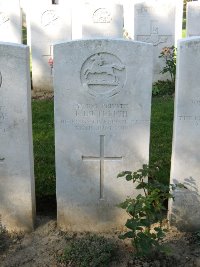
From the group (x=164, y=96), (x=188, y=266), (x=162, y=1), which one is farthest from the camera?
(x=162, y=1)

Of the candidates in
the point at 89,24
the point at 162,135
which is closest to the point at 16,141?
the point at 162,135

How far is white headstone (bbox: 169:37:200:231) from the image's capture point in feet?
11.6

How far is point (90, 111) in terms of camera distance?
3713 millimetres

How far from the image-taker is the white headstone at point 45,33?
873cm

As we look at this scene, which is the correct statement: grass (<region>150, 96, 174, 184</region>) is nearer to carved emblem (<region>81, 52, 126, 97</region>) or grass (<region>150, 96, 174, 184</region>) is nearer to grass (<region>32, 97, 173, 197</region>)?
grass (<region>32, 97, 173, 197</region>)

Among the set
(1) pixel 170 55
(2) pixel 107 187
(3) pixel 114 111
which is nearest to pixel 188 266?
(2) pixel 107 187

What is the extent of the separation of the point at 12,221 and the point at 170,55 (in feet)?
19.5

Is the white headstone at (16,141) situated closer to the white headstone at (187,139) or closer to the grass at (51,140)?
Result: the grass at (51,140)

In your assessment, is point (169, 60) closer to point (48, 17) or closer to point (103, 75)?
point (48, 17)

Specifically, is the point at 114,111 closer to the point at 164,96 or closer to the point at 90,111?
the point at 90,111

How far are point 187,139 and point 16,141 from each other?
148 cm

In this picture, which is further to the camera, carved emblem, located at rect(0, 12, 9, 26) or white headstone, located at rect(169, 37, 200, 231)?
carved emblem, located at rect(0, 12, 9, 26)

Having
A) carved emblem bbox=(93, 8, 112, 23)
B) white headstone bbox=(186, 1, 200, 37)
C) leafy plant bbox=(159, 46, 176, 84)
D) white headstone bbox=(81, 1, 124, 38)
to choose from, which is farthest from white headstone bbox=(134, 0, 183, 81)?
carved emblem bbox=(93, 8, 112, 23)

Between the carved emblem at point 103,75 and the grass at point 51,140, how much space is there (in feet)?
2.58
